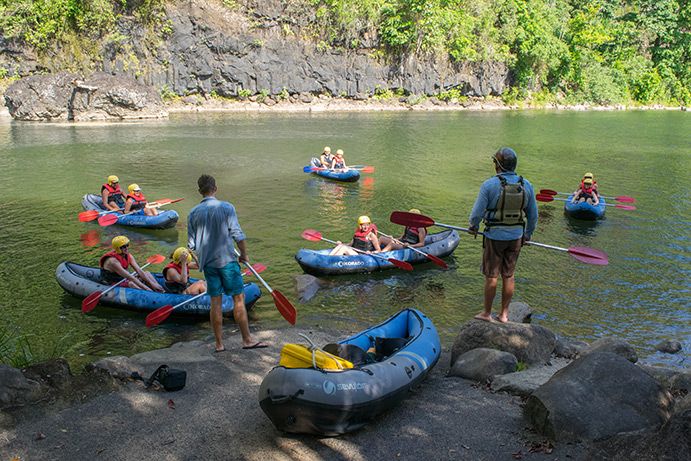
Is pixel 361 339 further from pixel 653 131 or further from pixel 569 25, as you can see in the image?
pixel 569 25

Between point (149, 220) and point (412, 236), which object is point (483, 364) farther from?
point (149, 220)

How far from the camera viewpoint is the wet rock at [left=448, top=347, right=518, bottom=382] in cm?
582

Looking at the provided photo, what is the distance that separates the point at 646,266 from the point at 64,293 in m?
10.6

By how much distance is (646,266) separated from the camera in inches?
440

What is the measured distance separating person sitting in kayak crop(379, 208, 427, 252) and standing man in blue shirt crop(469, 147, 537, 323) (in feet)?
14.4

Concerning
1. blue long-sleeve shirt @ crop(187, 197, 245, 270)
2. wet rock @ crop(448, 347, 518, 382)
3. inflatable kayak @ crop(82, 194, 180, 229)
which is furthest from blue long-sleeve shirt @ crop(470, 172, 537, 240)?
inflatable kayak @ crop(82, 194, 180, 229)

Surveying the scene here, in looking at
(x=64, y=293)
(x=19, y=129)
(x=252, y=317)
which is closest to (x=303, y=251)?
(x=252, y=317)

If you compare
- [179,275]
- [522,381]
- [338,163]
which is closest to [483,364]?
[522,381]

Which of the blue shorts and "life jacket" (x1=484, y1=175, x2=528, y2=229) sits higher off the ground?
"life jacket" (x1=484, y1=175, x2=528, y2=229)

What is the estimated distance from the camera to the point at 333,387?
4641mm

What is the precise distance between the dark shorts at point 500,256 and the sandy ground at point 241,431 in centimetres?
147

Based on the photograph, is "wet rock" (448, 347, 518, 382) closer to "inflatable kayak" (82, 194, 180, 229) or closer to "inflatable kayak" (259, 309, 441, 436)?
"inflatable kayak" (259, 309, 441, 436)

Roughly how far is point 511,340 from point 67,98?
35507 millimetres

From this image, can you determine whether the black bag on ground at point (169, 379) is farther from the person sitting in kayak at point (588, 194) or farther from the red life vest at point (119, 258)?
the person sitting in kayak at point (588, 194)
